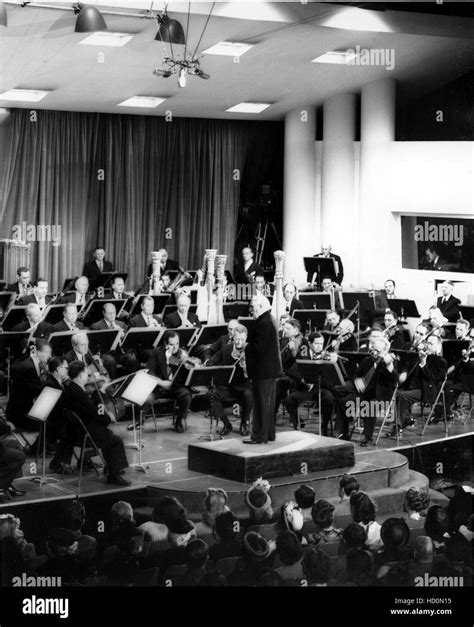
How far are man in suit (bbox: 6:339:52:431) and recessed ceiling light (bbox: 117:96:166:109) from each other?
7.31 metres

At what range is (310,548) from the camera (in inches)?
234

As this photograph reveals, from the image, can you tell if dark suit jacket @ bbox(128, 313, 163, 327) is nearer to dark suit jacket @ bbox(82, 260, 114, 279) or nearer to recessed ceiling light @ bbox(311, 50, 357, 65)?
dark suit jacket @ bbox(82, 260, 114, 279)

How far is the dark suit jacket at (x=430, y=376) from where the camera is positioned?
9.20m

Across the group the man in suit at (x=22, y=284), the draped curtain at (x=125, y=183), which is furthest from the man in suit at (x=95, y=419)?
the draped curtain at (x=125, y=183)

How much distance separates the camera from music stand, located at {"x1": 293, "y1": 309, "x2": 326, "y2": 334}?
33.4 ft

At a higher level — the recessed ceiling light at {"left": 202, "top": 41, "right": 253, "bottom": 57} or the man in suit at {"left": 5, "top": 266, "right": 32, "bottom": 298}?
the recessed ceiling light at {"left": 202, "top": 41, "right": 253, "bottom": 57}

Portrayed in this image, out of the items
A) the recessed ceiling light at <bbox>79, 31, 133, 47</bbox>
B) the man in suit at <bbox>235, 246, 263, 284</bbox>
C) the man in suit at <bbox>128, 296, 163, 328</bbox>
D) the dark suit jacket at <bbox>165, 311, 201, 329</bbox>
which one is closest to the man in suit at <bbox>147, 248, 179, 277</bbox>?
the man in suit at <bbox>235, 246, 263, 284</bbox>

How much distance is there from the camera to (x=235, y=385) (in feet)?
30.0

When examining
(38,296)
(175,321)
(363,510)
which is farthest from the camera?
(38,296)

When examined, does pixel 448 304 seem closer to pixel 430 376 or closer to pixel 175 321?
pixel 430 376

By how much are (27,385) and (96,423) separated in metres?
0.83

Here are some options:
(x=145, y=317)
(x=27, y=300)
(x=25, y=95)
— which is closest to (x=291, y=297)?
(x=145, y=317)

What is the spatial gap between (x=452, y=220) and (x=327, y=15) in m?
3.82

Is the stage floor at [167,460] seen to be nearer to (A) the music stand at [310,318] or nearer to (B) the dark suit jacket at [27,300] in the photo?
(A) the music stand at [310,318]
